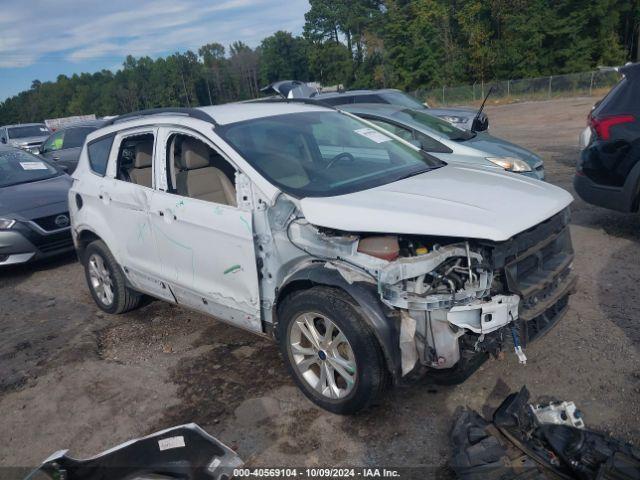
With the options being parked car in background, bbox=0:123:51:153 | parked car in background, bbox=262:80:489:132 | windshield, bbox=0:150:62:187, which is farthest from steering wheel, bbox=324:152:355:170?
parked car in background, bbox=0:123:51:153

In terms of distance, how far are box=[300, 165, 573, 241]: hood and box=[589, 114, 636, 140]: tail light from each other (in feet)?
8.44

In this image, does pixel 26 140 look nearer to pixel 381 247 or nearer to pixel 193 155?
pixel 193 155

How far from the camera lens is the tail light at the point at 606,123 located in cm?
566

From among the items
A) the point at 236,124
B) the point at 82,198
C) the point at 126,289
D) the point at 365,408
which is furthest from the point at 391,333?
the point at 82,198

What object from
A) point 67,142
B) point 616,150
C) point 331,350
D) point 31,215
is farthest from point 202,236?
point 67,142

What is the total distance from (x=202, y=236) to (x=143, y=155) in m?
1.27

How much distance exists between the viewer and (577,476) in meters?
2.59

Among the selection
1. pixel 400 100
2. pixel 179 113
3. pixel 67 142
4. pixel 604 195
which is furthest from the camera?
pixel 67 142

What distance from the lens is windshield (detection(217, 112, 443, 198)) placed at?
372cm

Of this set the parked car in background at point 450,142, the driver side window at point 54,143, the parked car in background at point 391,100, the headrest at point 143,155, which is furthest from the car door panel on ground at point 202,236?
the driver side window at point 54,143

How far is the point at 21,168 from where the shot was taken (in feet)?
27.2

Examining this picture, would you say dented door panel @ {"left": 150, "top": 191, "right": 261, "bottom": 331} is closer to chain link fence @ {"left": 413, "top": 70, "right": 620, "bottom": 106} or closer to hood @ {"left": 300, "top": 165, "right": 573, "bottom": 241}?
hood @ {"left": 300, "top": 165, "right": 573, "bottom": 241}

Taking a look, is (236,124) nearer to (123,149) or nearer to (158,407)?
(123,149)

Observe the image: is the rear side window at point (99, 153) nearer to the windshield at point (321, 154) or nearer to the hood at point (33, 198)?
the windshield at point (321, 154)
